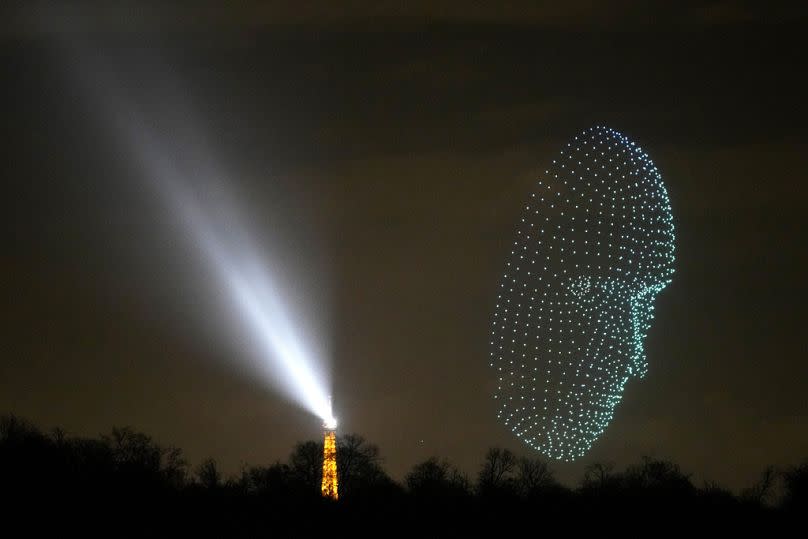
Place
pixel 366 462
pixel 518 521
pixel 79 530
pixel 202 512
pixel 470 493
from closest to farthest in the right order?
1. pixel 79 530
2. pixel 202 512
3. pixel 518 521
4. pixel 470 493
5. pixel 366 462

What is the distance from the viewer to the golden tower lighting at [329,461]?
145750mm

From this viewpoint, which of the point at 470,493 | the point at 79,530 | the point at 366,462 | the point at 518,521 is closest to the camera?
the point at 79,530

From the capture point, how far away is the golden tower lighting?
146m

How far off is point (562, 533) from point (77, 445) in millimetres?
33131

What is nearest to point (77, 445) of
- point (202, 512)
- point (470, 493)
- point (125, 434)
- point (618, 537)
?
point (125, 434)

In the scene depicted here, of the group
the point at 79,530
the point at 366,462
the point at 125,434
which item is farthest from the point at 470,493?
the point at 79,530

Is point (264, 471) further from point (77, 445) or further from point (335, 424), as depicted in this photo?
point (77, 445)

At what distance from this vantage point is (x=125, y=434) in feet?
477

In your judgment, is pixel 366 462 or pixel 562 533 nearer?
pixel 562 533

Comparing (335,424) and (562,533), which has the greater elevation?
(335,424)

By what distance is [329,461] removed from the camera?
150 meters

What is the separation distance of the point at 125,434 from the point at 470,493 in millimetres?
24770

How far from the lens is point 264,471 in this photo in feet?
490

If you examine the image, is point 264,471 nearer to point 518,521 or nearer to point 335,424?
point 335,424
